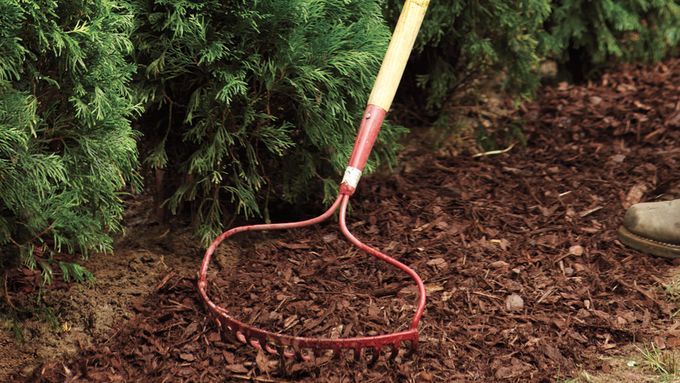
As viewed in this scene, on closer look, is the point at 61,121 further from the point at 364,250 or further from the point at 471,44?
the point at 471,44

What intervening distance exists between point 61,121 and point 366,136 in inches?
42.6

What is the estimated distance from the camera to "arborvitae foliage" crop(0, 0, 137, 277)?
250cm

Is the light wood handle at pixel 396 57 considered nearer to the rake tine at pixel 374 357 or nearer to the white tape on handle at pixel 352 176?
the white tape on handle at pixel 352 176

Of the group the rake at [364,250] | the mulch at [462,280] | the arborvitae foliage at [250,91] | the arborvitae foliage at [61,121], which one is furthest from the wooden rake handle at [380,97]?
the arborvitae foliage at [61,121]

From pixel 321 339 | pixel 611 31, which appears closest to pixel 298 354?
pixel 321 339

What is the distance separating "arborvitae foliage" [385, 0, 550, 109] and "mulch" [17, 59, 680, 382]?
425 mm

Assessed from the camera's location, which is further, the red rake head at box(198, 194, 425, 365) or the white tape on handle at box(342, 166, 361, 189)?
the white tape on handle at box(342, 166, 361, 189)

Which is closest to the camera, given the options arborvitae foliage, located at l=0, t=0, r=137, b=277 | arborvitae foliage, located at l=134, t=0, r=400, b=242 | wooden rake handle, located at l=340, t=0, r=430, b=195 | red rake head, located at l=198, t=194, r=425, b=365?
arborvitae foliage, located at l=0, t=0, r=137, b=277

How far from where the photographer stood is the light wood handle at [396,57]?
298 centimetres

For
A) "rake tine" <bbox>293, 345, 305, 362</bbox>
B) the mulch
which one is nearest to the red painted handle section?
the mulch

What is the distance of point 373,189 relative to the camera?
398cm

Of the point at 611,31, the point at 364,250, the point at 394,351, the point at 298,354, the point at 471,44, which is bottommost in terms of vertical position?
the point at 298,354

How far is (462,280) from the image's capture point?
328cm

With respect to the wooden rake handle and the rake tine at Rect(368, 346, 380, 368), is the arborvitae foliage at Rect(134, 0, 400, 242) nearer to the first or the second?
the wooden rake handle
